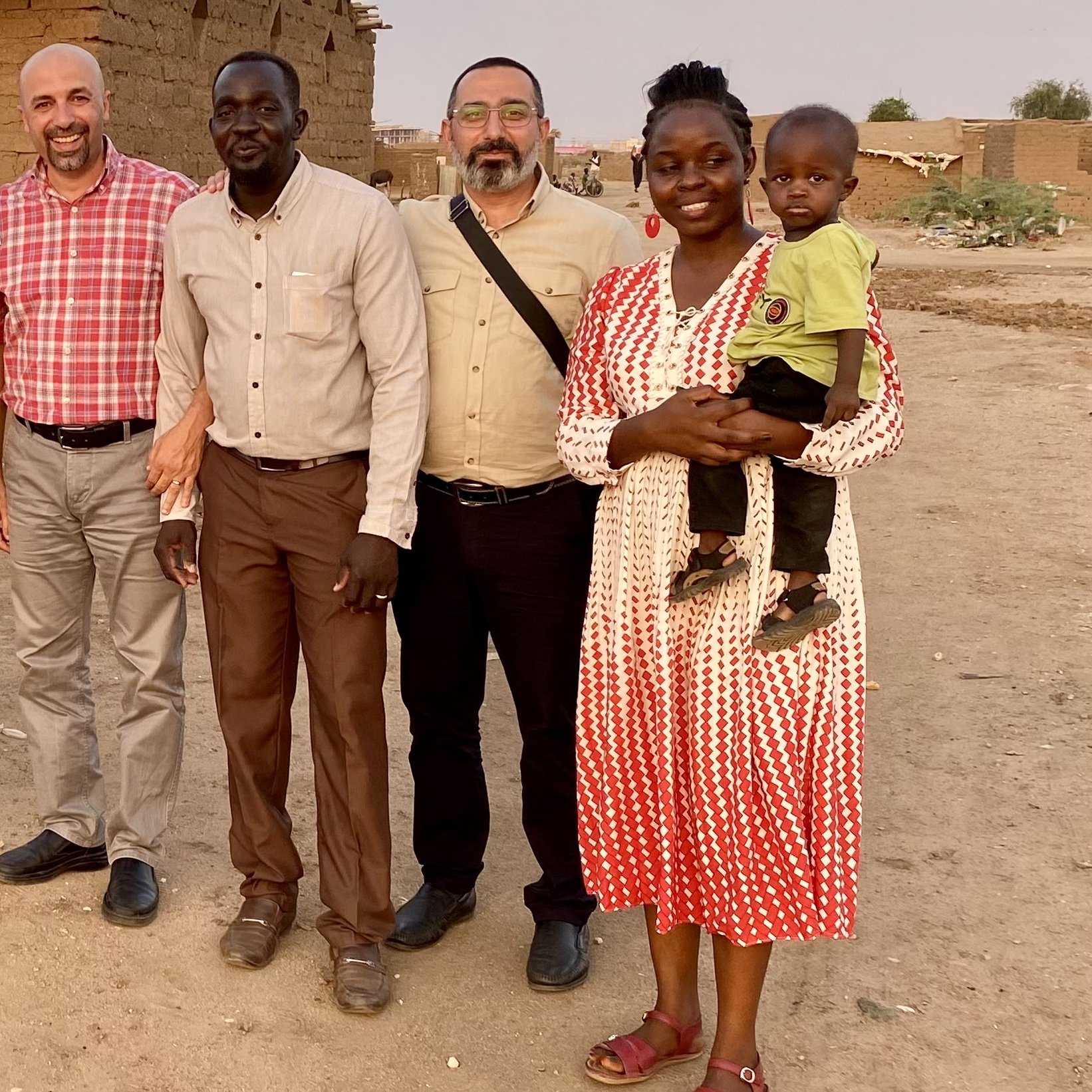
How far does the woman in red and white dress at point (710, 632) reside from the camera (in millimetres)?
2559

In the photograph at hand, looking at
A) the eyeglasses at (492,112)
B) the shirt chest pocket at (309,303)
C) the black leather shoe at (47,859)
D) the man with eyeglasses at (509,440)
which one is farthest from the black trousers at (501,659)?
the black leather shoe at (47,859)

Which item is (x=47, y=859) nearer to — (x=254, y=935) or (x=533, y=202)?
(x=254, y=935)

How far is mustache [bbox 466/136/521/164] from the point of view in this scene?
301 centimetres

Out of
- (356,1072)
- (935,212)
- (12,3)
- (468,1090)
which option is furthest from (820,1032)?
(935,212)

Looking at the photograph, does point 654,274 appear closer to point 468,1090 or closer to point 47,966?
point 468,1090

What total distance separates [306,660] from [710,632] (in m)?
0.99

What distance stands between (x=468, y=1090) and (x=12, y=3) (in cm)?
676

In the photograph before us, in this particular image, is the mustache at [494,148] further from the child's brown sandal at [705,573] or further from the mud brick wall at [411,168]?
the mud brick wall at [411,168]

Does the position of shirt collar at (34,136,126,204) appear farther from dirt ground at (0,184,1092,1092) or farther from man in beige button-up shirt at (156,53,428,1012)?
dirt ground at (0,184,1092,1092)

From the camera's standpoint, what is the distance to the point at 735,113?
2.73 m

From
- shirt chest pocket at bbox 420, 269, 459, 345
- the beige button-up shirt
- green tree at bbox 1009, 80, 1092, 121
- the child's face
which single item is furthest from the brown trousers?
green tree at bbox 1009, 80, 1092, 121

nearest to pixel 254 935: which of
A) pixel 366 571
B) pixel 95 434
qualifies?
pixel 366 571

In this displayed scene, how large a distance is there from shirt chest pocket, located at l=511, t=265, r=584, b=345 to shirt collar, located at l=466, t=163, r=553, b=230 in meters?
0.12

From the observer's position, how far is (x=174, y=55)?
8.52 m
